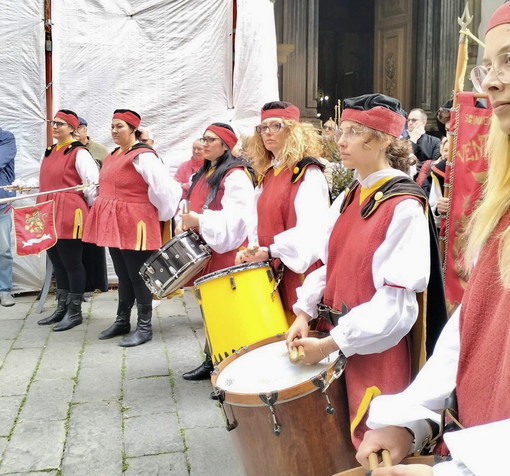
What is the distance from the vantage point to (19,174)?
6875mm

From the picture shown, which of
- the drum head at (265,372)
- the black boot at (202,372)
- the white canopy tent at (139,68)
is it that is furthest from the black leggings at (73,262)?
the drum head at (265,372)

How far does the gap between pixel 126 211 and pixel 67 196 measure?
95 centimetres

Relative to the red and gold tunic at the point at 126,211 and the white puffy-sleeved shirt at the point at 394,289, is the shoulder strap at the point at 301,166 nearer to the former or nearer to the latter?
the white puffy-sleeved shirt at the point at 394,289

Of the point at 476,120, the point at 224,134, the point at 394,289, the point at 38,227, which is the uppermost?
the point at 476,120

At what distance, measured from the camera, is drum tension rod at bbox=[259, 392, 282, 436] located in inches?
78.1

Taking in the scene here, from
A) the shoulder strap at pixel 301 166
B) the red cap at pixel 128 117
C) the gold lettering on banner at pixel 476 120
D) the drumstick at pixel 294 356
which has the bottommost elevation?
the drumstick at pixel 294 356

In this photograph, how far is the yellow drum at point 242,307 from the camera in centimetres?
328

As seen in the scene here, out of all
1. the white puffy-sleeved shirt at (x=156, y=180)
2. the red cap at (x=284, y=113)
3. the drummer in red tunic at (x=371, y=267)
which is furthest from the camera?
the white puffy-sleeved shirt at (x=156, y=180)

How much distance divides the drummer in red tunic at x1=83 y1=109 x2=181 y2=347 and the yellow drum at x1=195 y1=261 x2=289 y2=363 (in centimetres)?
175

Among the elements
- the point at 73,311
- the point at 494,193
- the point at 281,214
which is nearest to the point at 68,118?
the point at 73,311

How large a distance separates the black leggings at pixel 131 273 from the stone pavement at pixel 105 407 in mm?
384

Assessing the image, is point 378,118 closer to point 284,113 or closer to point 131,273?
point 284,113

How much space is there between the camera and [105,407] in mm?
3949

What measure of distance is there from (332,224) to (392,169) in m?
0.30
